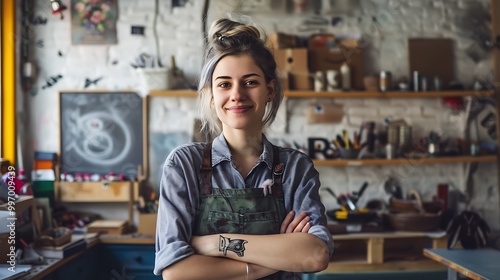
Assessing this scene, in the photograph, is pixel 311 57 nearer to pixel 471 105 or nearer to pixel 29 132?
pixel 471 105

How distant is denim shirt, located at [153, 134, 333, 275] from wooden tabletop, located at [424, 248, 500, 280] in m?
1.28

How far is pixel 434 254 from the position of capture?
2.69 metres

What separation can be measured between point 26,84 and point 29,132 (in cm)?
35

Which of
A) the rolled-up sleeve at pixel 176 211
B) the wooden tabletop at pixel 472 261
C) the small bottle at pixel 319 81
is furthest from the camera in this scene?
the small bottle at pixel 319 81

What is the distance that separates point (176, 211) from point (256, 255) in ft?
0.85

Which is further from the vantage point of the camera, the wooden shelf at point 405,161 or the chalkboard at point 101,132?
the chalkboard at point 101,132

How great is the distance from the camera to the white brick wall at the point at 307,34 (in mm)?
3510

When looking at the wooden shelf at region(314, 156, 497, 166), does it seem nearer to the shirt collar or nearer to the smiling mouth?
the shirt collar

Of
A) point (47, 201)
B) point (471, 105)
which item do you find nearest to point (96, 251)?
point (47, 201)

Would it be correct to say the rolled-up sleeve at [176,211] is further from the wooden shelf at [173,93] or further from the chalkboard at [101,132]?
the chalkboard at [101,132]

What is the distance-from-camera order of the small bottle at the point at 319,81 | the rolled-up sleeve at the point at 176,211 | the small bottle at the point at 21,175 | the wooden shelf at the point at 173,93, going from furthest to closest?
the small bottle at the point at 319,81 < the wooden shelf at the point at 173,93 < the small bottle at the point at 21,175 < the rolled-up sleeve at the point at 176,211

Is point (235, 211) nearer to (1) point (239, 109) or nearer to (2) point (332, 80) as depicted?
(1) point (239, 109)

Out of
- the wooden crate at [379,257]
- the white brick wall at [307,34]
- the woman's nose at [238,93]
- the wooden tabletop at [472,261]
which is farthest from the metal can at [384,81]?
the woman's nose at [238,93]

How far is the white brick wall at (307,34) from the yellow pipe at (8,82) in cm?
24
